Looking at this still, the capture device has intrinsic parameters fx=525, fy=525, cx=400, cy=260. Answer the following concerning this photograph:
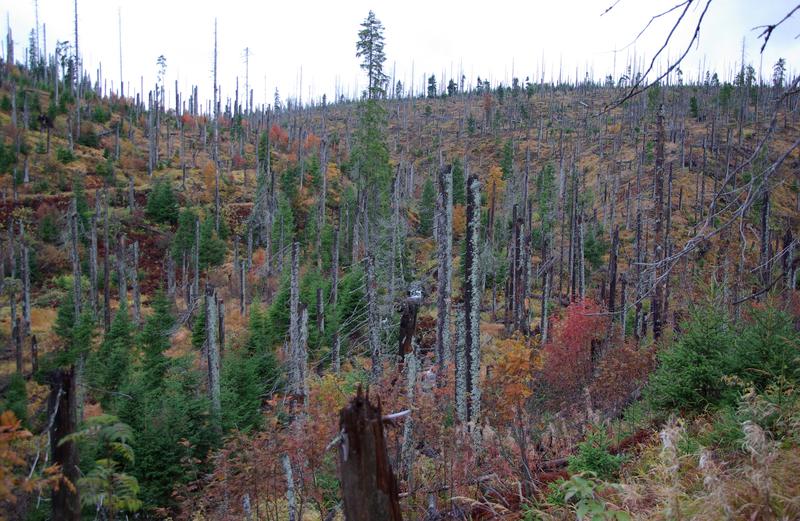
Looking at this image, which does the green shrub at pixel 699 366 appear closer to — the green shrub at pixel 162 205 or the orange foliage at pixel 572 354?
the orange foliage at pixel 572 354

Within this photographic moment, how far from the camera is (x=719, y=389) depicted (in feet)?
28.6

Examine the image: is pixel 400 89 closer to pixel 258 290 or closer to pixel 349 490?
pixel 258 290

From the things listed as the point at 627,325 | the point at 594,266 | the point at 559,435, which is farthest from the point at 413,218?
the point at 559,435

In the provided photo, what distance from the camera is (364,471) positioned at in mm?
4164

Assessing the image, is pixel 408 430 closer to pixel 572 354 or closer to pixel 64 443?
pixel 64 443

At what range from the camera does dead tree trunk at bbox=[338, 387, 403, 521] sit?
4145 mm

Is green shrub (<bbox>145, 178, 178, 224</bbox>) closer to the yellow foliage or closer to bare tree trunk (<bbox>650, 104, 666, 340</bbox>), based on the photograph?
the yellow foliage

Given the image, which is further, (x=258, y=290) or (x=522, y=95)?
(x=522, y=95)

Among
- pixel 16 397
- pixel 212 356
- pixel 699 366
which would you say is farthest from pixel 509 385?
pixel 16 397

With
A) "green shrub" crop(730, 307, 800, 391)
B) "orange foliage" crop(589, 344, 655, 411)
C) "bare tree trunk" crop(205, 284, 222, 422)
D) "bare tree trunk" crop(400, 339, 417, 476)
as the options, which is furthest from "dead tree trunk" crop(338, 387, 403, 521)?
"bare tree trunk" crop(205, 284, 222, 422)

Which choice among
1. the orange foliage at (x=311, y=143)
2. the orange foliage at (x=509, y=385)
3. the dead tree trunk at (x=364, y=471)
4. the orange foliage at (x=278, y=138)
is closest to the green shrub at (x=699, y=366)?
the dead tree trunk at (x=364, y=471)

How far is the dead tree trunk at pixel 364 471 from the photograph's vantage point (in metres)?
4.14

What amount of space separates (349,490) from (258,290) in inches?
1580


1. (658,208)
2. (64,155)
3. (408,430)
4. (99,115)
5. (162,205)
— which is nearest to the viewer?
(408,430)
